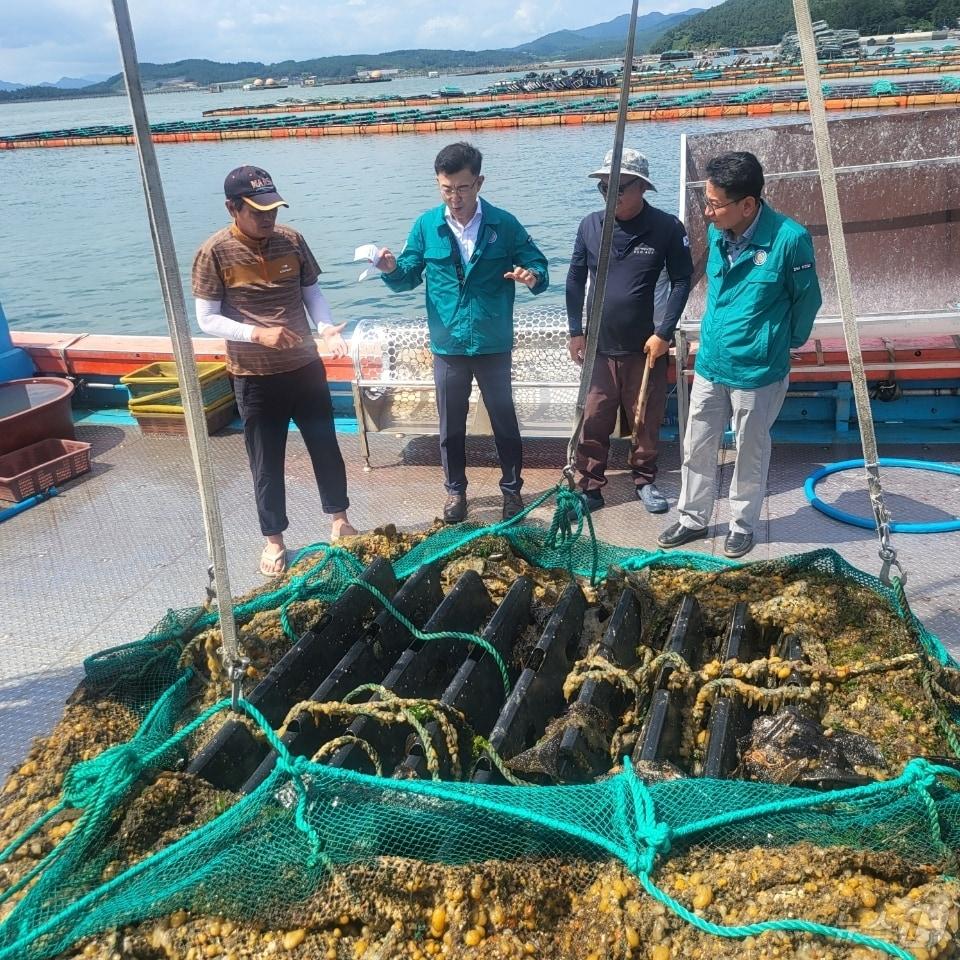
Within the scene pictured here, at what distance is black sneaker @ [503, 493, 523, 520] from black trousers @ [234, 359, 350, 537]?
0.97m

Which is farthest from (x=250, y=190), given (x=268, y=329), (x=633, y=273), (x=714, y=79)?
(x=714, y=79)

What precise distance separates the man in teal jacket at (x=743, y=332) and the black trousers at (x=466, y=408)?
3.33 feet

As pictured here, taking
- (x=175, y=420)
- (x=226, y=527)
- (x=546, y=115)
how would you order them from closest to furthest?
1. (x=226, y=527)
2. (x=175, y=420)
3. (x=546, y=115)

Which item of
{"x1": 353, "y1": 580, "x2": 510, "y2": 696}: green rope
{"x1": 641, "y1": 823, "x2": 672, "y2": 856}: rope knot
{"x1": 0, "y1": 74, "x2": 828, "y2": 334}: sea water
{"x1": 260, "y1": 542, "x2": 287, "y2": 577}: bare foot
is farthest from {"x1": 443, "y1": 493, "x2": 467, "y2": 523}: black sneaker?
{"x1": 0, "y1": 74, "x2": 828, "y2": 334}: sea water

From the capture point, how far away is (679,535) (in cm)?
485

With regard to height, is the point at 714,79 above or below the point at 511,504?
above

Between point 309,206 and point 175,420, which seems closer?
point 175,420

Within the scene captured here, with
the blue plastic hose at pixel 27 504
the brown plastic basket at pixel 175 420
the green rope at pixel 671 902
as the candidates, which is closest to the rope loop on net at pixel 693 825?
the green rope at pixel 671 902

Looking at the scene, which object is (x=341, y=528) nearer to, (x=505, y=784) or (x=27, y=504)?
(x=27, y=504)

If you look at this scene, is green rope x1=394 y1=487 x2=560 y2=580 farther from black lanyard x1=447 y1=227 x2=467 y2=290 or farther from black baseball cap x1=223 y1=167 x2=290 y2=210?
black baseball cap x1=223 y1=167 x2=290 y2=210

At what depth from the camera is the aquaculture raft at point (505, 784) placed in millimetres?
1992

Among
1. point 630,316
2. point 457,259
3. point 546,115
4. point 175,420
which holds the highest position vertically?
point 546,115

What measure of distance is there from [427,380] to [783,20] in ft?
482

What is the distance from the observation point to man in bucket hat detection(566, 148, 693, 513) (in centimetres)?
488
